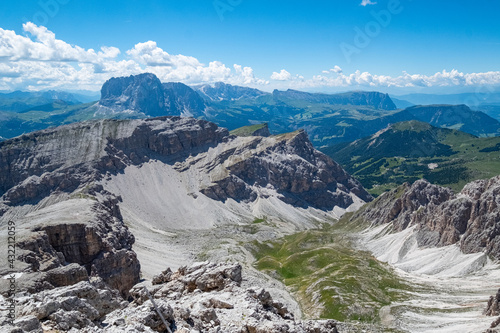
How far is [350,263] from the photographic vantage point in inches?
6403

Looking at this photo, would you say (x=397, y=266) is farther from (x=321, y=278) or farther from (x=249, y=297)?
(x=249, y=297)

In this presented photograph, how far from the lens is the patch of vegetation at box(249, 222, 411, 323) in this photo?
117875 mm

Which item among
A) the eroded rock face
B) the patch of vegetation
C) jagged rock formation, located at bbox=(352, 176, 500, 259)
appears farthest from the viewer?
jagged rock formation, located at bbox=(352, 176, 500, 259)

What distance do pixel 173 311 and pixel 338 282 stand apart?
355 feet

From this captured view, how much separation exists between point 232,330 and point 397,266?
513 feet

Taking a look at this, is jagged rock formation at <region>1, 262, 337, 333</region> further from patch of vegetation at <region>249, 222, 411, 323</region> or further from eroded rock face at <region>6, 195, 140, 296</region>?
patch of vegetation at <region>249, 222, 411, 323</region>

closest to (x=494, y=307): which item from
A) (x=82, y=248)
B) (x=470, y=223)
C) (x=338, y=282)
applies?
Result: (x=338, y=282)

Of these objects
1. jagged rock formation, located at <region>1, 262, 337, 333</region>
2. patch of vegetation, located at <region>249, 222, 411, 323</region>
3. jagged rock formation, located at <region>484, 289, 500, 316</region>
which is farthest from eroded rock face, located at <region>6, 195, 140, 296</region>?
jagged rock formation, located at <region>484, 289, 500, 316</region>

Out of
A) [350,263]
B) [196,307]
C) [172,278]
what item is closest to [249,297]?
[196,307]

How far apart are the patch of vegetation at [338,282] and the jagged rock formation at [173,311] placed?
72.4 m

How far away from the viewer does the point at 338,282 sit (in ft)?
449

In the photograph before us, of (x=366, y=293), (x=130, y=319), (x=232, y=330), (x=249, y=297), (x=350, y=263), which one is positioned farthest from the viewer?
(x=350, y=263)

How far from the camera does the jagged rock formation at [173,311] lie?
35188 mm

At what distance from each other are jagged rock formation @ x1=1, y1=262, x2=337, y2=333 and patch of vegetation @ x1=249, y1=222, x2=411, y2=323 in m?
72.4
